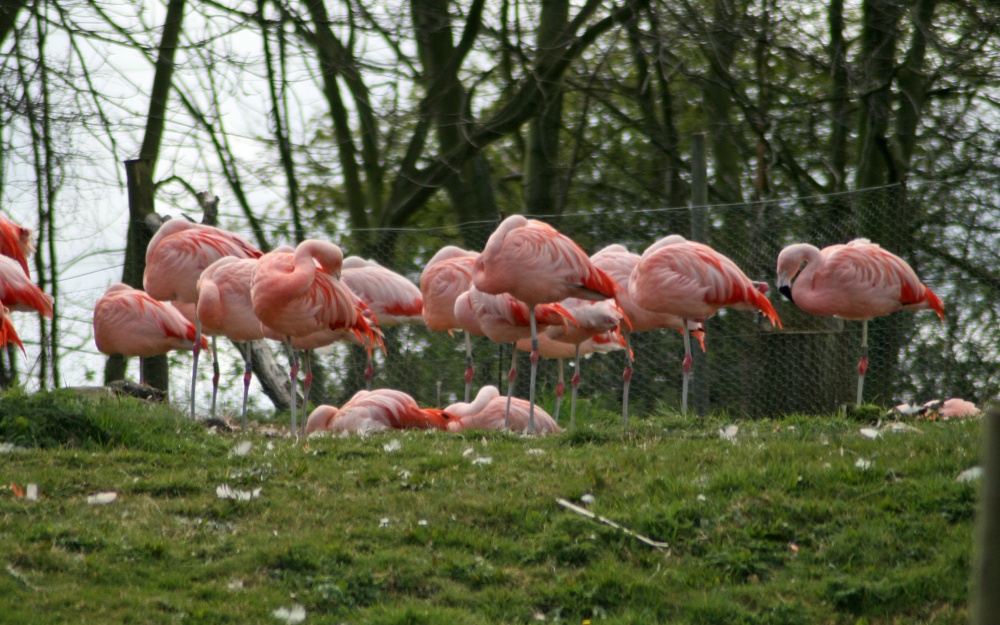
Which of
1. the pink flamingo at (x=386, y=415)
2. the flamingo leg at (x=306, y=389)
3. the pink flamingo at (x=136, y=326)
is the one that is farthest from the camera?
the pink flamingo at (x=136, y=326)

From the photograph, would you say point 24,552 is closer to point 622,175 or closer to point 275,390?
point 275,390

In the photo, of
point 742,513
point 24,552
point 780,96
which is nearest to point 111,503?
point 24,552

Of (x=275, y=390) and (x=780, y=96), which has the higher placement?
(x=780, y=96)

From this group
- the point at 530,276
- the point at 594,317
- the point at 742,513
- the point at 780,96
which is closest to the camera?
the point at 742,513

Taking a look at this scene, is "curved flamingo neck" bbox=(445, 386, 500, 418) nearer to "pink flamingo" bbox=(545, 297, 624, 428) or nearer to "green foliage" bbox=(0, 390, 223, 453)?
"pink flamingo" bbox=(545, 297, 624, 428)

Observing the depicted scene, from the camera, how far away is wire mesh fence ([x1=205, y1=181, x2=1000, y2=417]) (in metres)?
9.47

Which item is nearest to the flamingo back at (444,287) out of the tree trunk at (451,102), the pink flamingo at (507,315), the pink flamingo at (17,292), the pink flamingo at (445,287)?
the pink flamingo at (445,287)

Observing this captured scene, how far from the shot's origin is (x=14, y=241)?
28.7 ft

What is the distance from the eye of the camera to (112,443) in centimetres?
633

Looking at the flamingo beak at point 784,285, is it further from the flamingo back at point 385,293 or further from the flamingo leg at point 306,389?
the flamingo leg at point 306,389

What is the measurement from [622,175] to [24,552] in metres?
9.33

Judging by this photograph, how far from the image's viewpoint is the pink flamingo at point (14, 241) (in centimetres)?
870

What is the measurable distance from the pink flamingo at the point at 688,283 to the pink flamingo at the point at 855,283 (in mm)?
Answer: 685

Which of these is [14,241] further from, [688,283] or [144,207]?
[688,283]
